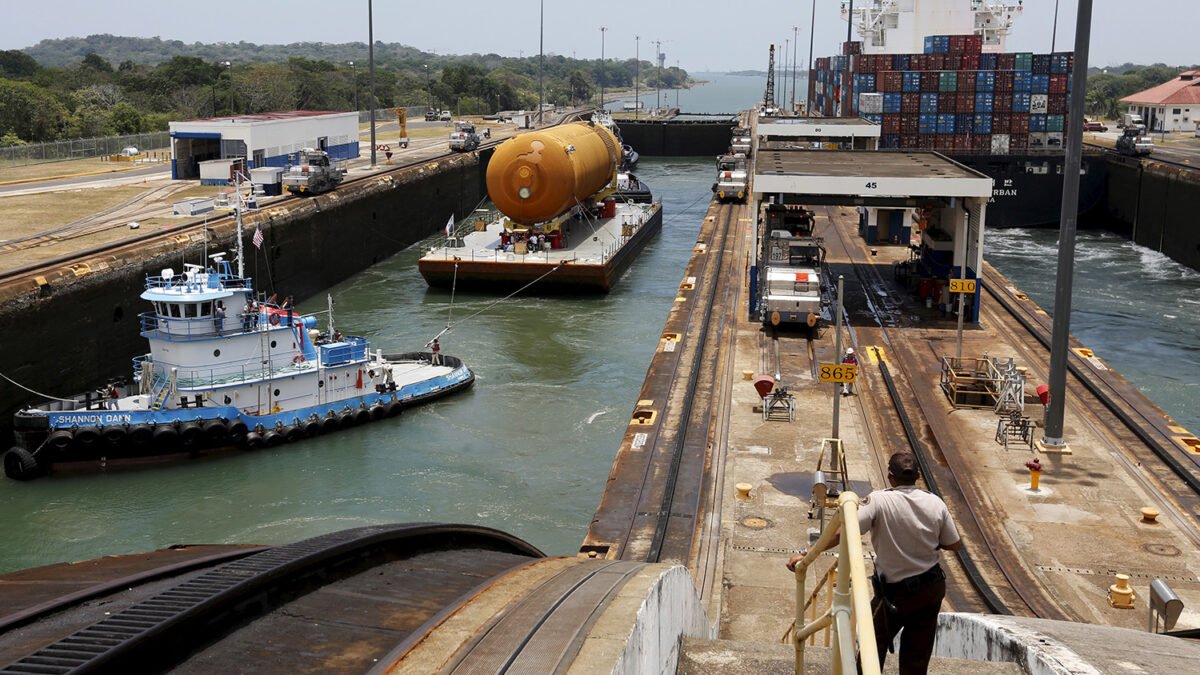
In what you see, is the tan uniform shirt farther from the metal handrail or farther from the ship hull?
the ship hull

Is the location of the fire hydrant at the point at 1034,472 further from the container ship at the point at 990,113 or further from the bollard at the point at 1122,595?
the container ship at the point at 990,113

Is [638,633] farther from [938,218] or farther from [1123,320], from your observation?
[1123,320]

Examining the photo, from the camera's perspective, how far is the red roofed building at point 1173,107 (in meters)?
108

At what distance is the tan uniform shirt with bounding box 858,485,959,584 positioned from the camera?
281 inches

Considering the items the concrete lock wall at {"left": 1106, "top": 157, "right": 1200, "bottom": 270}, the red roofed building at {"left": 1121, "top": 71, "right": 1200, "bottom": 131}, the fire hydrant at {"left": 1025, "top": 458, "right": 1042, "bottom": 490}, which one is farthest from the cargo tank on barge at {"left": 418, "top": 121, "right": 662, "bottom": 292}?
the red roofed building at {"left": 1121, "top": 71, "right": 1200, "bottom": 131}

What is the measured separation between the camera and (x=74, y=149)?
69.8 meters

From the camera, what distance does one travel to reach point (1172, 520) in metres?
19.3

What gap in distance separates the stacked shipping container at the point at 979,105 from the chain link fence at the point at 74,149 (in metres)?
49.5

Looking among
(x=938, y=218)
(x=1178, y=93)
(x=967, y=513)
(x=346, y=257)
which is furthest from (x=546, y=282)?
(x=1178, y=93)

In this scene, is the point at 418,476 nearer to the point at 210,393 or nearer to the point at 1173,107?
the point at 210,393

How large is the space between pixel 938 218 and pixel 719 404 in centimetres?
1790

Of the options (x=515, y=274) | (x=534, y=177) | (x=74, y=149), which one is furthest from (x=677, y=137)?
(x=515, y=274)

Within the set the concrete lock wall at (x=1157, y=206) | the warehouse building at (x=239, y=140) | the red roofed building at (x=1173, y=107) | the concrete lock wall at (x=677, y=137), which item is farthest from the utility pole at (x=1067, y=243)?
the concrete lock wall at (x=677, y=137)

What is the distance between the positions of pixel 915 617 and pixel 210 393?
22.8 metres
